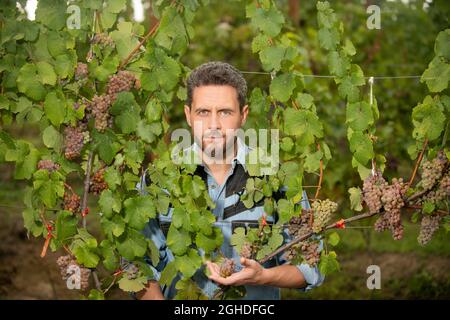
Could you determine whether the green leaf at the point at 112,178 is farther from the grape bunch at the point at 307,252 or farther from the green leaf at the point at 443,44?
the green leaf at the point at 443,44

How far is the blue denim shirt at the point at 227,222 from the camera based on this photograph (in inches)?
88.2

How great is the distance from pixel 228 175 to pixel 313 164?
28cm

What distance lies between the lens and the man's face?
2180mm

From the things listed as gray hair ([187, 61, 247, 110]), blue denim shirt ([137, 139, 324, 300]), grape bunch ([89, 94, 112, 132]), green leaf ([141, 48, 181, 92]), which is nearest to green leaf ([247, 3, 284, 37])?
gray hair ([187, 61, 247, 110])

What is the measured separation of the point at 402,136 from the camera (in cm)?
494

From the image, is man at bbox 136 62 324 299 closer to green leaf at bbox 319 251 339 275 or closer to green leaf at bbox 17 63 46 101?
green leaf at bbox 319 251 339 275

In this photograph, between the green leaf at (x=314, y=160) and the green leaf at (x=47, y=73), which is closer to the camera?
the green leaf at (x=47, y=73)

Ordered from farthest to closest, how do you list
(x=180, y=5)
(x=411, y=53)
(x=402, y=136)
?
(x=411, y=53) < (x=402, y=136) < (x=180, y=5)

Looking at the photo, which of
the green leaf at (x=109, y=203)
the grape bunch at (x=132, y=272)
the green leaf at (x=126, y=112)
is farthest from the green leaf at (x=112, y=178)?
the grape bunch at (x=132, y=272)

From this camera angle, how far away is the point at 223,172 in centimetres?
232

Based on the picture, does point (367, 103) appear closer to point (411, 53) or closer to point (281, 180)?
point (281, 180)

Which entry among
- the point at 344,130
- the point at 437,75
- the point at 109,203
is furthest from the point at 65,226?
the point at 344,130

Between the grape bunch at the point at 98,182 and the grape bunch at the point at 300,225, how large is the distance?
58 cm
